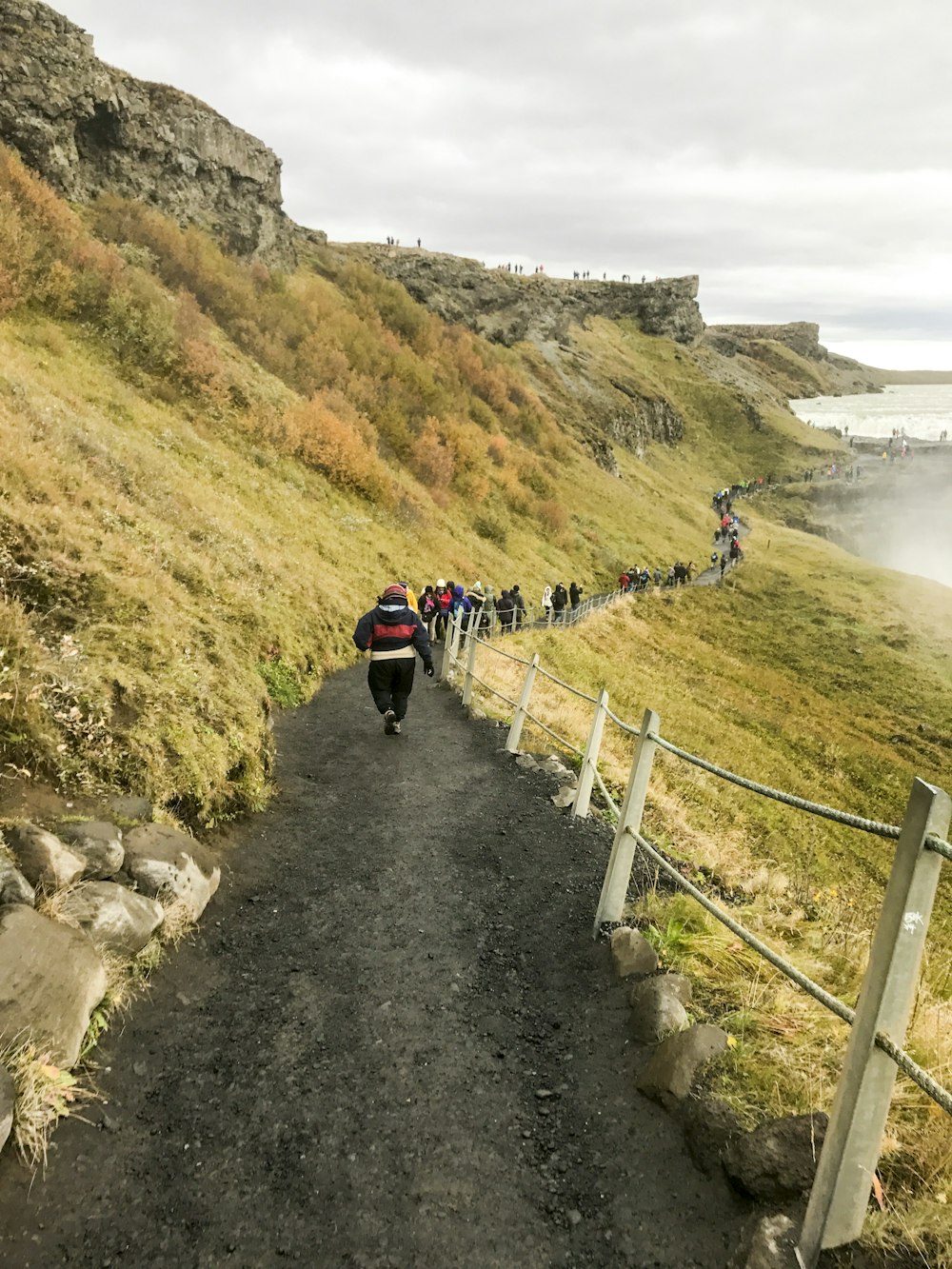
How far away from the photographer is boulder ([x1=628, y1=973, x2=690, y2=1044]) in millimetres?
4207

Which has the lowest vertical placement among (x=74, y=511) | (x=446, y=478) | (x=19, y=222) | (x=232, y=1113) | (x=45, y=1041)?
(x=232, y=1113)

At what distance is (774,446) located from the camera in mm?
106250

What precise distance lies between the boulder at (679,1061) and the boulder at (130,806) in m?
4.15

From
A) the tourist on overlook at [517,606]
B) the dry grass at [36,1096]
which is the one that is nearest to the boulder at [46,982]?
the dry grass at [36,1096]

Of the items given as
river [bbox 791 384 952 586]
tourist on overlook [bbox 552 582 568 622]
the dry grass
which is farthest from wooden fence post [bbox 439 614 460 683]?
river [bbox 791 384 952 586]

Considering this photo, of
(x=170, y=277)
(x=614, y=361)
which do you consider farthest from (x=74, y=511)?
(x=614, y=361)

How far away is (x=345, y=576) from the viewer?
872 inches

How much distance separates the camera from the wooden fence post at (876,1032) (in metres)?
2.37

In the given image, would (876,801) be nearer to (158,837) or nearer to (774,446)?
(158,837)

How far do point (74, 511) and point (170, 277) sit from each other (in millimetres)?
30206

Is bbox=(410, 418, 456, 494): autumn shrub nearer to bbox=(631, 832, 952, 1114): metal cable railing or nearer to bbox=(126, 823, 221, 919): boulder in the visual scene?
bbox=(126, 823, 221, 919): boulder

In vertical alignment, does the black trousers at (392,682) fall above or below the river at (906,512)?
below

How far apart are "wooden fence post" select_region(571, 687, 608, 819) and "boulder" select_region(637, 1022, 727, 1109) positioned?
141 inches

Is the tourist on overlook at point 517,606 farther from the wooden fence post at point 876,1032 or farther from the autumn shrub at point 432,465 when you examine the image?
the wooden fence post at point 876,1032
